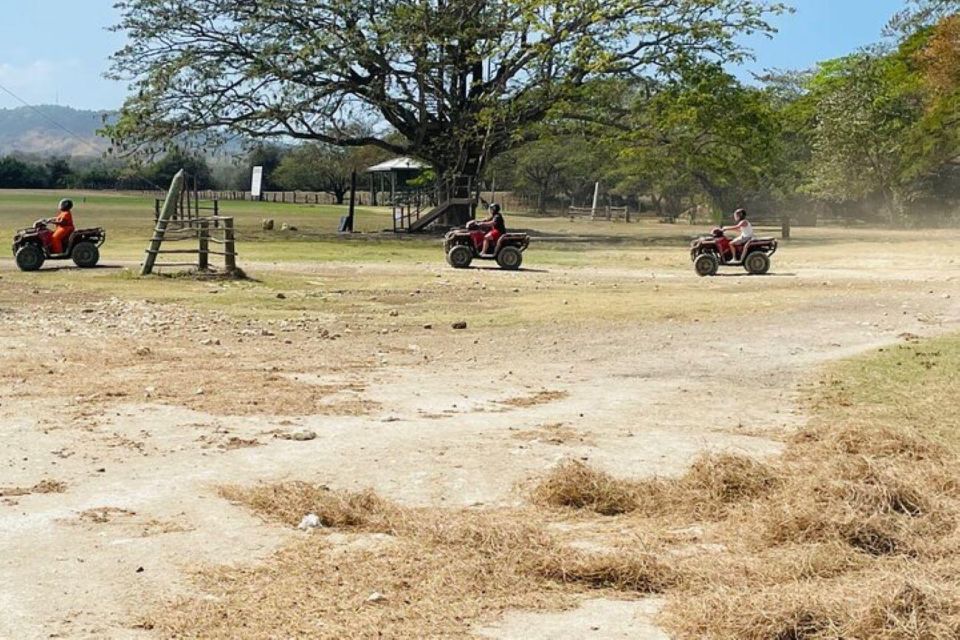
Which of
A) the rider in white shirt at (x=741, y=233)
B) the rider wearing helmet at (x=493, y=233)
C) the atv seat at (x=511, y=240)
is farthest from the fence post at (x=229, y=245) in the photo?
the rider in white shirt at (x=741, y=233)

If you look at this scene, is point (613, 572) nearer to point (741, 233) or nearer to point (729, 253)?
point (729, 253)

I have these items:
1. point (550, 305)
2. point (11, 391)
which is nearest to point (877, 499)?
point (11, 391)

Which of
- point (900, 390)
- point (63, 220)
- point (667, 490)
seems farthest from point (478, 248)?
point (667, 490)

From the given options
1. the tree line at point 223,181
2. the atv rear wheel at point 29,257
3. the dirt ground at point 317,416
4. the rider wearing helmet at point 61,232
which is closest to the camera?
the dirt ground at point 317,416

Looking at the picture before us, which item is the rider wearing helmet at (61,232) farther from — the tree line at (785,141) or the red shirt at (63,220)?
the tree line at (785,141)

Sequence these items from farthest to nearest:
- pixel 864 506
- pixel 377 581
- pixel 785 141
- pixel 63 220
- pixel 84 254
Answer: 1. pixel 785 141
2. pixel 63 220
3. pixel 84 254
4. pixel 864 506
5. pixel 377 581

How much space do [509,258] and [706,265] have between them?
4197 mm

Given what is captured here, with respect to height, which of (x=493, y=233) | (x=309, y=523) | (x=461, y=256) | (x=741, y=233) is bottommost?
(x=309, y=523)

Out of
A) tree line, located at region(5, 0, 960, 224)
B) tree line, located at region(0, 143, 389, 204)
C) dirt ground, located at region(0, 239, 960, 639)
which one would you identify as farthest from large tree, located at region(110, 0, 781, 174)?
tree line, located at region(0, 143, 389, 204)

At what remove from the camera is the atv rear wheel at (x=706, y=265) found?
24.6 m

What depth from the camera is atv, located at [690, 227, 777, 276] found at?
24.7 m

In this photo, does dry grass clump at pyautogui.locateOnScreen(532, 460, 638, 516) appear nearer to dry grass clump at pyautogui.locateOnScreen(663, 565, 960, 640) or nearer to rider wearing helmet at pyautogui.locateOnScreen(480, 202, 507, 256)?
dry grass clump at pyautogui.locateOnScreen(663, 565, 960, 640)

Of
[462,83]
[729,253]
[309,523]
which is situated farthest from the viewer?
[462,83]

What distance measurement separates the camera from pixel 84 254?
24.2 m
